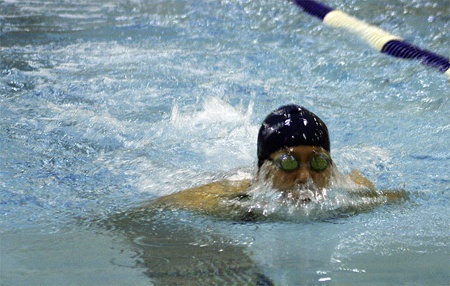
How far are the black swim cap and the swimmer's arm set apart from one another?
0.21 metres

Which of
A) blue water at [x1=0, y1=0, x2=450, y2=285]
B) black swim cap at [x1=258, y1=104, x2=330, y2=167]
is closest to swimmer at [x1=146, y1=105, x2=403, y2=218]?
black swim cap at [x1=258, y1=104, x2=330, y2=167]

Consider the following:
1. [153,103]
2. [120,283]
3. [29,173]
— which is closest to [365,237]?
[120,283]

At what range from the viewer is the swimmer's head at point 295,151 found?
2877 millimetres

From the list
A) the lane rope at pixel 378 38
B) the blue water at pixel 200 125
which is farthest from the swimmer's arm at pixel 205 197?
the lane rope at pixel 378 38

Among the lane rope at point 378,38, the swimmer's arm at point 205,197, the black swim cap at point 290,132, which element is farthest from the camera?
the lane rope at point 378,38

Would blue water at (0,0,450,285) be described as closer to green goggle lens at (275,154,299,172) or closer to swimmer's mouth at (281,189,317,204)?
swimmer's mouth at (281,189,317,204)

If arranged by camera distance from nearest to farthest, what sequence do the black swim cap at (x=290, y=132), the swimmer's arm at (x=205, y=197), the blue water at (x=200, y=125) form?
the blue water at (x=200, y=125)
the black swim cap at (x=290, y=132)
the swimmer's arm at (x=205, y=197)

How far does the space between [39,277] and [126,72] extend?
12.6ft

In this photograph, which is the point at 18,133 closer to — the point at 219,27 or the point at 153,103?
the point at 153,103

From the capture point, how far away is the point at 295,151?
9.54 ft

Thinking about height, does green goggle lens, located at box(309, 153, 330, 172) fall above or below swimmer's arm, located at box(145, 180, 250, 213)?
above

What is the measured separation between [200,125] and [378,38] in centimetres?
234

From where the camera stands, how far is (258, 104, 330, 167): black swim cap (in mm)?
2947

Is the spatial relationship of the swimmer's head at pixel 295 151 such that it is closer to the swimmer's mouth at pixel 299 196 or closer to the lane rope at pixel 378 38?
the swimmer's mouth at pixel 299 196
